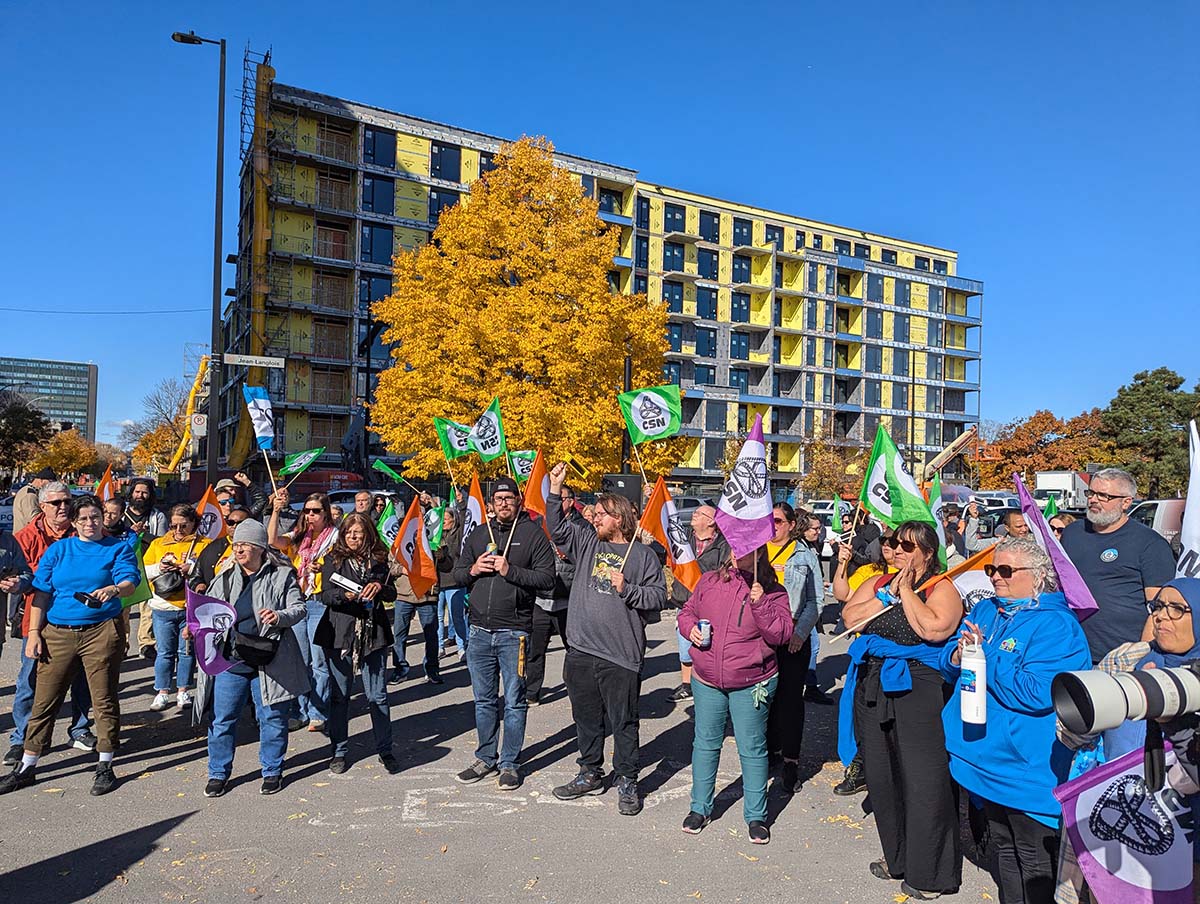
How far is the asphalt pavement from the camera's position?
471 cm

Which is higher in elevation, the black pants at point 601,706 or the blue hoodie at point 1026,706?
the blue hoodie at point 1026,706

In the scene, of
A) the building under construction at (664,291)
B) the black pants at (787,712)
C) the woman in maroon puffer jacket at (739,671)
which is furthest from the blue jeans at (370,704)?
the building under construction at (664,291)

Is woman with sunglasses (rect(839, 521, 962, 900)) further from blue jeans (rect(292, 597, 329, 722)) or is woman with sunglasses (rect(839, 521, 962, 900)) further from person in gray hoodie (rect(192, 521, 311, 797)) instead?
blue jeans (rect(292, 597, 329, 722))

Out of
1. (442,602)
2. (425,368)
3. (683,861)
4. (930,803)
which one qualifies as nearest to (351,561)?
(683,861)

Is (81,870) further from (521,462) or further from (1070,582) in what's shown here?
(521,462)

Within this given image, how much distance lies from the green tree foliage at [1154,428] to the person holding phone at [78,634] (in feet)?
169

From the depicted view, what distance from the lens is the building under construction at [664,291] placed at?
43.3m

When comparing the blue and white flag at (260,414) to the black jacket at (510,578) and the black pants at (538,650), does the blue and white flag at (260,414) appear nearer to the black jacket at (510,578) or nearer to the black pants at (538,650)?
the black pants at (538,650)

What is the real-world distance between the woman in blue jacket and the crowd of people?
1 cm

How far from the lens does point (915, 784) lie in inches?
184

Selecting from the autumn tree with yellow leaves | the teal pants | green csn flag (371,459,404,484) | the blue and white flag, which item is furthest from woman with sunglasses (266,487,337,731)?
the autumn tree with yellow leaves

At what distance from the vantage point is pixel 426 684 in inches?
384

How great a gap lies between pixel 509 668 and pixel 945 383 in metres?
72.0

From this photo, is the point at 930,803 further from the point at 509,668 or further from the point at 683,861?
the point at 509,668
